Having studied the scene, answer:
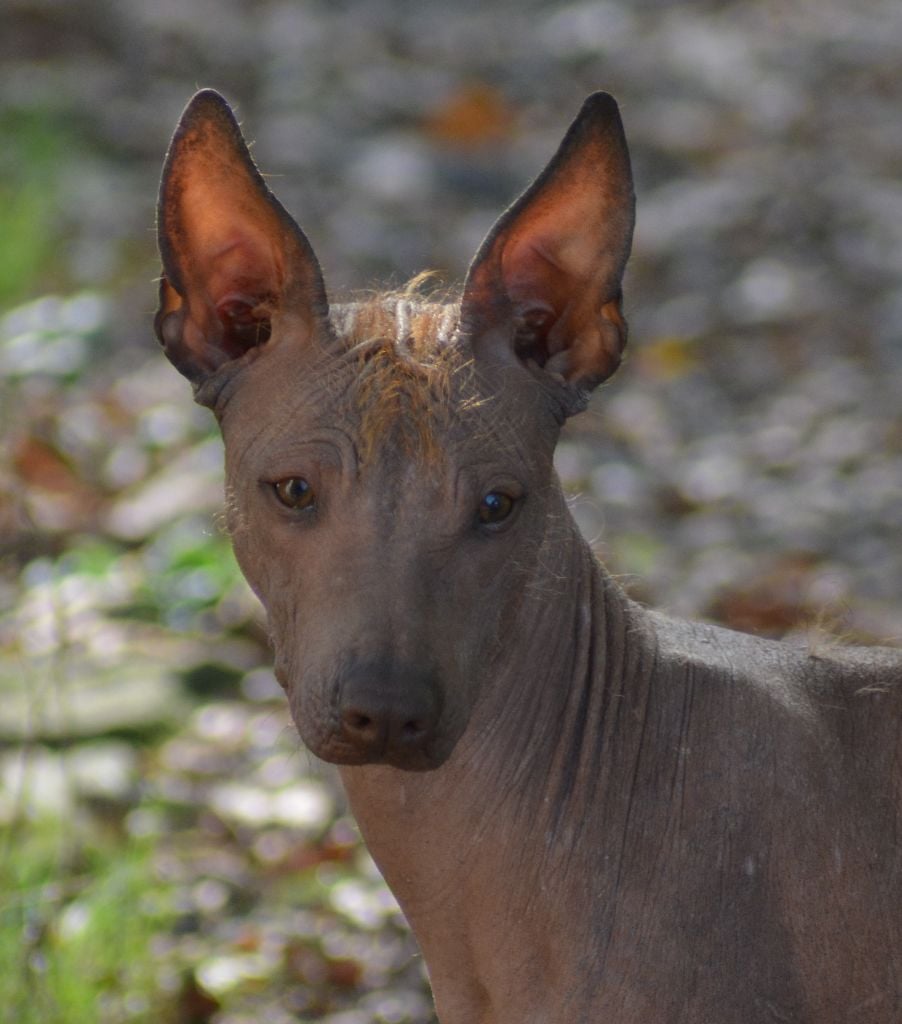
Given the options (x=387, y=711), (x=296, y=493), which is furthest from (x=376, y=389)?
(x=387, y=711)

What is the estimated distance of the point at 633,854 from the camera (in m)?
3.45

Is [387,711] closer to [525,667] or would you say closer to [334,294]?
[525,667]

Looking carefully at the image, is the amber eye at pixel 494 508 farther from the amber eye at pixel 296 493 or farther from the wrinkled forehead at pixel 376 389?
the amber eye at pixel 296 493

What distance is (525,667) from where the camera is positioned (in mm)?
3604

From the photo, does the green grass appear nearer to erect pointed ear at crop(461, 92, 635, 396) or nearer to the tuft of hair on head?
the tuft of hair on head

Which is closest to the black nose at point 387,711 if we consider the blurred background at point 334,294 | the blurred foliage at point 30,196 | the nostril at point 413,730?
the nostril at point 413,730

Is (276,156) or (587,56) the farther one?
(587,56)

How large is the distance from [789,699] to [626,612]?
385 mm

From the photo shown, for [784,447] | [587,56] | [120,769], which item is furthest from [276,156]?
[120,769]

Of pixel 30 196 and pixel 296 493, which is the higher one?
pixel 30 196

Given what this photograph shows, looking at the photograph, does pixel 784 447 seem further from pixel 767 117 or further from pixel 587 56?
pixel 587 56

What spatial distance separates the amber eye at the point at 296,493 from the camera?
3.28m

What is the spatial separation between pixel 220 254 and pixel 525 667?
3.26 feet

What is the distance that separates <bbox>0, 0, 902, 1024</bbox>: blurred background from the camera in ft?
17.4
